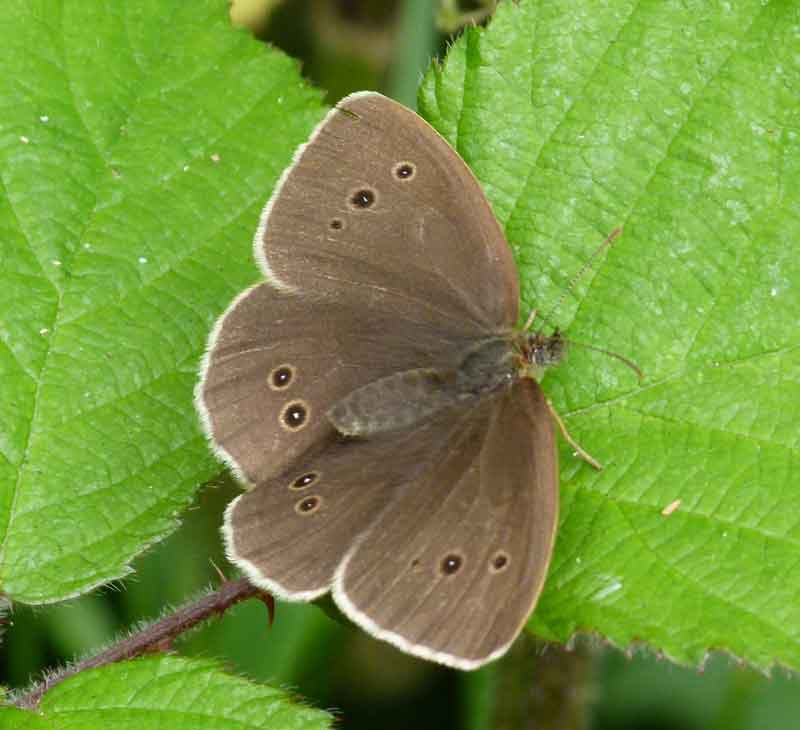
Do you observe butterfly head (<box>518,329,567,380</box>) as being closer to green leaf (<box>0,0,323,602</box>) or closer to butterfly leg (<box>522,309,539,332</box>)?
butterfly leg (<box>522,309,539,332</box>)

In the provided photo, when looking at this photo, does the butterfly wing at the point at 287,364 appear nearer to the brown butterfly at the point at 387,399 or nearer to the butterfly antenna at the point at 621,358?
the brown butterfly at the point at 387,399

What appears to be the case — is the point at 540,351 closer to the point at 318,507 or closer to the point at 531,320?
the point at 531,320

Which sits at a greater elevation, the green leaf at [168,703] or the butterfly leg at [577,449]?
the butterfly leg at [577,449]

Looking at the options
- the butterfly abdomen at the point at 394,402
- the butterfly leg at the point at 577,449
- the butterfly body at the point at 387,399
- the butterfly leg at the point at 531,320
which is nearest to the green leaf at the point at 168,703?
the butterfly body at the point at 387,399

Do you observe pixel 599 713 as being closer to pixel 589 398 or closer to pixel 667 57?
pixel 589 398

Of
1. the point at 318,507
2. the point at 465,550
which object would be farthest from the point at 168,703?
the point at 465,550

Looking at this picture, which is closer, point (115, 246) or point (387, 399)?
point (387, 399)
